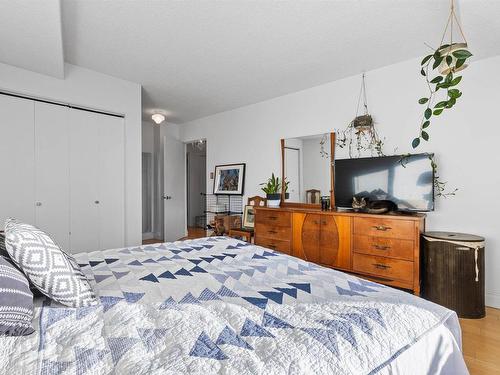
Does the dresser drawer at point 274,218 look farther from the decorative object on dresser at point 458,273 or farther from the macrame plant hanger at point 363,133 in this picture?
the decorative object on dresser at point 458,273

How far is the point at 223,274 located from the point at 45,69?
3188 mm

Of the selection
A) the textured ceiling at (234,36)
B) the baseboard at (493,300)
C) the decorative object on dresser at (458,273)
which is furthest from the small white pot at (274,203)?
the baseboard at (493,300)

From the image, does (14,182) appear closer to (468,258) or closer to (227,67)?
(227,67)

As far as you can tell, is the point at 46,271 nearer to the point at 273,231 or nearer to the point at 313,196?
the point at 273,231

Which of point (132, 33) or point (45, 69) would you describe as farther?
point (45, 69)

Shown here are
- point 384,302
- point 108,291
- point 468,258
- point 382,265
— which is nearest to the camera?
point 384,302

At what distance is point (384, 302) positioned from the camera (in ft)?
3.79

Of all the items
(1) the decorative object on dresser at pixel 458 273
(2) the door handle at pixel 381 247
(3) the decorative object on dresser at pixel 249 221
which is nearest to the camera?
(1) the decorative object on dresser at pixel 458 273

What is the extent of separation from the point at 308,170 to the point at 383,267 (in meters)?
1.63

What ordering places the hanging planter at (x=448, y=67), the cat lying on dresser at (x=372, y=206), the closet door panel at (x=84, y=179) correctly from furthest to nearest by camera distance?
the closet door panel at (x=84, y=179)
the cat lying on dresser at (x=372, y=206)
the hanging planter at (x=448, y=67)

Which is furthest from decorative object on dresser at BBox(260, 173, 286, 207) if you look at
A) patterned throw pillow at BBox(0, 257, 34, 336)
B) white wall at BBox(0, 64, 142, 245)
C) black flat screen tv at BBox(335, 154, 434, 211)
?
patterned throw pillow at BBox(0, 257, 34, 336)

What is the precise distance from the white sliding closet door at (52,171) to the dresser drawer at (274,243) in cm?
251

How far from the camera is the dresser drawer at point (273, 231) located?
12.5 feet

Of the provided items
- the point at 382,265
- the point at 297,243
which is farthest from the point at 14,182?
the point at 382,265
